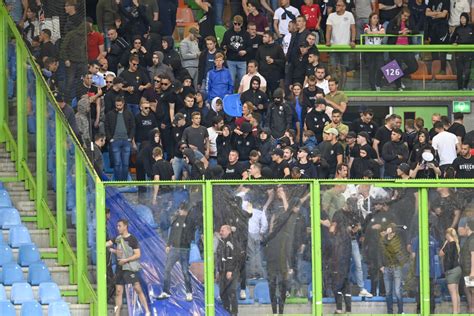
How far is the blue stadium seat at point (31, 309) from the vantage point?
22609mm

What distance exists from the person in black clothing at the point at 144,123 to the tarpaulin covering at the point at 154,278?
5260mm

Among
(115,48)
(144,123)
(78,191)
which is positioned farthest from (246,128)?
(78,191)

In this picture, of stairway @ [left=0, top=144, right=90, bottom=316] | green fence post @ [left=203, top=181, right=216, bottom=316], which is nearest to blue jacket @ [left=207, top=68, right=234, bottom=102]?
stairway @ [left=0, top=144, right=90, bottom=316]

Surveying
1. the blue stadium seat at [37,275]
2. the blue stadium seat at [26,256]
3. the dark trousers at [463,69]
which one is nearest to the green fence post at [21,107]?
the blue stadium seat at [26,256]

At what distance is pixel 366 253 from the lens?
2330 centimetres

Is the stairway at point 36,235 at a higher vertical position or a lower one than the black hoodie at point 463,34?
lower

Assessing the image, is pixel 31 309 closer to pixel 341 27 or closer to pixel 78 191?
pixel 78 191

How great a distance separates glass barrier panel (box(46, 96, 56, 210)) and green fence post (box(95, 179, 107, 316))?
171 centimetres

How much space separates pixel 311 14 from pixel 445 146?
15.9ft

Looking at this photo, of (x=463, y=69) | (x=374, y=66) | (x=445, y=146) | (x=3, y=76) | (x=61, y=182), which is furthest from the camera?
(x=463, y=69)

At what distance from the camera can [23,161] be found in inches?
1025

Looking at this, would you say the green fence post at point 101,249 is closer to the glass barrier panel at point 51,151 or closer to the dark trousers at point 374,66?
the glass barrier panel at point 51,151

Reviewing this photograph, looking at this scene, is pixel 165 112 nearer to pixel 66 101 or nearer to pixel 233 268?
pixel 66 101

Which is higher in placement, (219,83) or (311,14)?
(311,14)
